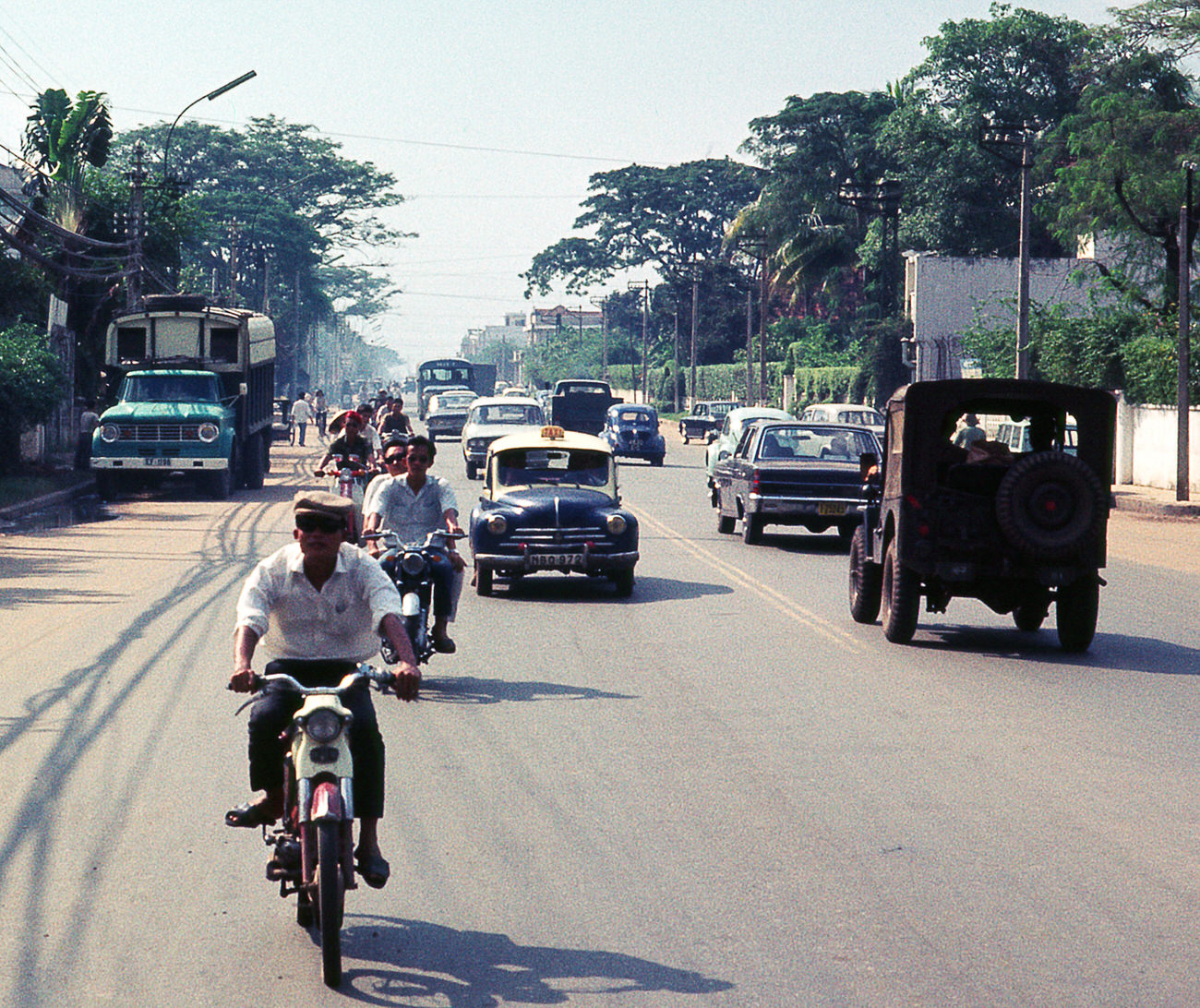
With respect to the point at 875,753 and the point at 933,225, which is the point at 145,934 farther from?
the point at 933,225

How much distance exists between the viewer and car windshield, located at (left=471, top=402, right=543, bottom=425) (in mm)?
39438

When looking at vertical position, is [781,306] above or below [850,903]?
above

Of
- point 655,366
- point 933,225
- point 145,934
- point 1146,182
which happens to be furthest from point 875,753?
point 655,366

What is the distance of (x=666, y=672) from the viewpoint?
1220 cm

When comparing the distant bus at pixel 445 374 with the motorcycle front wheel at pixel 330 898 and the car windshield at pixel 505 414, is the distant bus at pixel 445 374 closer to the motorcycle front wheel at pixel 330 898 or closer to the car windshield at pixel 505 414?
the car windshield at pixel 505 414

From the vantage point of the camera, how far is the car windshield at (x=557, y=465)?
58.0ft

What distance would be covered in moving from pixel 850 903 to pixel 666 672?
19.3 feet

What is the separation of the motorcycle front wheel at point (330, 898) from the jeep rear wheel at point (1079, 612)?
9.11m

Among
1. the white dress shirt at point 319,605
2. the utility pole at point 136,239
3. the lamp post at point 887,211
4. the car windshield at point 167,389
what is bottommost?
the white dress shirt at point 319,605

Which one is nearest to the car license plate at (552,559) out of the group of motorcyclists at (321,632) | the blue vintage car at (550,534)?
the blue vintage car at (550,534)

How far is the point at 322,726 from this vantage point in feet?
18.6

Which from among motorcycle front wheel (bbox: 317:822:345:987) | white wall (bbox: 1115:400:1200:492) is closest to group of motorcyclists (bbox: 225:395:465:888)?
motorcycle front wheel (bbox: 317:822:345:987)

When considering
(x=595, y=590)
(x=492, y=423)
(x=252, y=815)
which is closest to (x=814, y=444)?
(x=595, y=590)

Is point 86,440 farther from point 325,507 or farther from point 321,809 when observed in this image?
point 321,809
